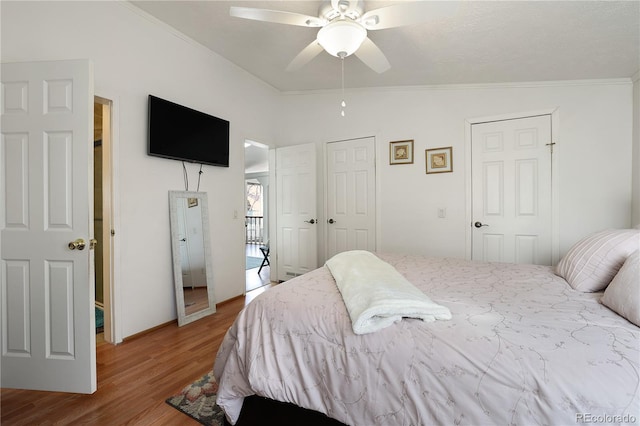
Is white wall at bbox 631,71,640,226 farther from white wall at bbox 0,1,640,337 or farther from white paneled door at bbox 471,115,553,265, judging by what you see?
white paneled door at bbox 471,115,553,265

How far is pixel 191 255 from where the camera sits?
2916 millimetres

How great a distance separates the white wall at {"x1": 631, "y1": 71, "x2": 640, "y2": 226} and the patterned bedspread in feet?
6.77

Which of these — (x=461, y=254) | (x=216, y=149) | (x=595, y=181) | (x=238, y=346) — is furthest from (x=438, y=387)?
(x=595, y=181)

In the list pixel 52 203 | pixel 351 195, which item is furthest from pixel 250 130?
pixel 52 203

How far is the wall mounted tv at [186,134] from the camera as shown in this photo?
8.38 feet

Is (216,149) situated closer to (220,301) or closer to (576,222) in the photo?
(220,301)

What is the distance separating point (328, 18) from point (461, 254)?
2.84 meters

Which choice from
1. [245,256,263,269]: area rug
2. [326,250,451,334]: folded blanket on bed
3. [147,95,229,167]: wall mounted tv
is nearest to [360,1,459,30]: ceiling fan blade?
[326,250,451,334]: folded blanket on bed

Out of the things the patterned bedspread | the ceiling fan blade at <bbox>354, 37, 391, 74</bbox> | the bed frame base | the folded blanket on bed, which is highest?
the ceiling fan blade at <bbox>354, 37, 391, 74</bbox>

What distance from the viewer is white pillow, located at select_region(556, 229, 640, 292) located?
152cm

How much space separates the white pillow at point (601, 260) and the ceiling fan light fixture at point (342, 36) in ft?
6.20

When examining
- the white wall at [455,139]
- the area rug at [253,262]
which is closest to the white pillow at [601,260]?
the white wall at [455,139]

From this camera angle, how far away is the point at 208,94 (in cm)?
310

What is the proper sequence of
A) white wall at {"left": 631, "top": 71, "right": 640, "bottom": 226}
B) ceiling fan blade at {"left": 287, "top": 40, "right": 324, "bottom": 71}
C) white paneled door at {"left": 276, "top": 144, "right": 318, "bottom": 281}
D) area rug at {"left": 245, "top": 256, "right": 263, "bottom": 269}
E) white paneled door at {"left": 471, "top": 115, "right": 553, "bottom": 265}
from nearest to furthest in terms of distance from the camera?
ceiling fan blade at {"left": 287, "top": 40, "right": 324, "bottom": 71}, white wall at {"left": 631, "top": 71, "right": 640, "bottom": 226}, white paneled door at {"left": 471, "top": 115, "right": 553, "bottom": 265}, white paneled door at {"left": 276, "top": 144, "right": 318, "bottom": 281}, area rug at {"left": 245, "top": 256, "right": 263, "bottom": 269}
